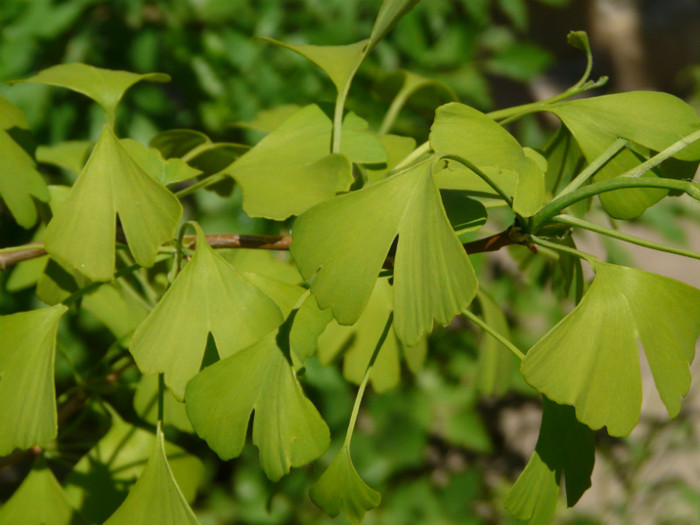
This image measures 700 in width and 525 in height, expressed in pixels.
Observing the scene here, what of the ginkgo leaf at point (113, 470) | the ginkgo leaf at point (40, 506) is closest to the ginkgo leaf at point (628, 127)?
the ginkgo leaf at point (113, 470)

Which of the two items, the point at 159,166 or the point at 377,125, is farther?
the point at 377,125

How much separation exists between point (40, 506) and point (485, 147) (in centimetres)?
47

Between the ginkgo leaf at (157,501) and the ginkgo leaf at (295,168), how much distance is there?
177 mm

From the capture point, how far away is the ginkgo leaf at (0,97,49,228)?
48cm

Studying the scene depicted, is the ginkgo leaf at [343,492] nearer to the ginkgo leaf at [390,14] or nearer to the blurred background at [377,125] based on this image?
the ginkgo leaf at [390,14]

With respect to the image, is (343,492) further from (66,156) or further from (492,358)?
(66,156)

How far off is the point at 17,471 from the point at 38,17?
0.92 meters

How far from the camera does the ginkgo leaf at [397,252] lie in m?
0.38

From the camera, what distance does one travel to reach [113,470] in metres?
0.60

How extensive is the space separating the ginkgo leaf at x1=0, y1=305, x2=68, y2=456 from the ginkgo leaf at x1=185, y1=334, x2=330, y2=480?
0.36 feet

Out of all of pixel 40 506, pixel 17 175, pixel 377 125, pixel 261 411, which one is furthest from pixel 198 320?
pixel 377 125

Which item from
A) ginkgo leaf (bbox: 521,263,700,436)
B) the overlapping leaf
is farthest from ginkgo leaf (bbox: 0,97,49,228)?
ginkgo leaf (bbox: 521,263,700,436)

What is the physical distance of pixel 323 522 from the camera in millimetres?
1357

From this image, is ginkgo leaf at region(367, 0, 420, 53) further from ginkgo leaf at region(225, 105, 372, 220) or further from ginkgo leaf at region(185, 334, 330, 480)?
ginkgo leaf at region(185, 334, 330, 480)
